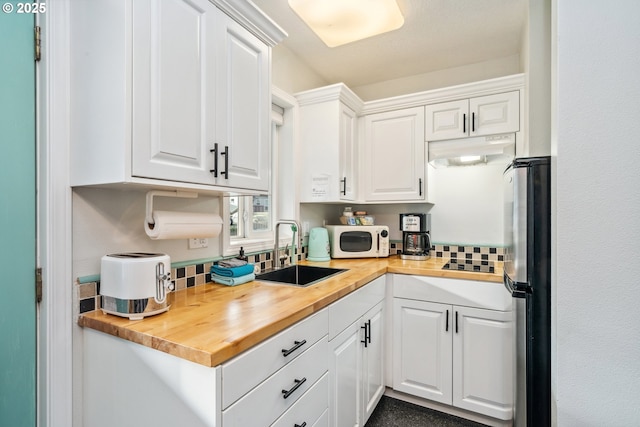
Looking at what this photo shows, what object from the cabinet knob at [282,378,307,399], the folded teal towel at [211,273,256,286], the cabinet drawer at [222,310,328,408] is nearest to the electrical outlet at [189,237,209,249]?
the folded teal towel at [211,273,256,286]

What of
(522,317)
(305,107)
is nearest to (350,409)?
(522,317)

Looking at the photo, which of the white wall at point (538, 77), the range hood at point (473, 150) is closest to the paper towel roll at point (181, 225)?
the range hood at point (473, 150)

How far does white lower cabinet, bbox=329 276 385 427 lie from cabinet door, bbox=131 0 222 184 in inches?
34.8

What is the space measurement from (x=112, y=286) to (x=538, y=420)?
1758 millimetres

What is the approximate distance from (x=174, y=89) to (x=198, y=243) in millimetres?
758

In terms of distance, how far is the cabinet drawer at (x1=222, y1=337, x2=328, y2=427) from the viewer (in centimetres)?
90

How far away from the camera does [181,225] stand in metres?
1.34

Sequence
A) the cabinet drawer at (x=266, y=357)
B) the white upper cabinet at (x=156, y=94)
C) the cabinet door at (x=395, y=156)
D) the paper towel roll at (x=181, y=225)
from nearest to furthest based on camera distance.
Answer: the cabinet drawer at (x=266, y=357), the white upper cabinet at (x=156, y=94), the paper towel roll at (x=181, y=225), the cabinet door at (x=395, y=156)

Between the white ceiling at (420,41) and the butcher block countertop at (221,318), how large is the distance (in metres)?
1.63

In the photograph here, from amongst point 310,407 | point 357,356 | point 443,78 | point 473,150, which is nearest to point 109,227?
point 310,407

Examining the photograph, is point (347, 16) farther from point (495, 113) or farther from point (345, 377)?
point (345, 377)

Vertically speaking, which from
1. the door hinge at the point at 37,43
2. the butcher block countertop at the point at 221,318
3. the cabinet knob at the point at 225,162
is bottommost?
the butcher block countertop at the point at 221,318

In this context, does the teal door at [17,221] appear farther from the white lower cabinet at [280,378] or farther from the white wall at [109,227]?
the white lower cabinet at [280,378]

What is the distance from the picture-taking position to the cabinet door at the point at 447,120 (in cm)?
230
